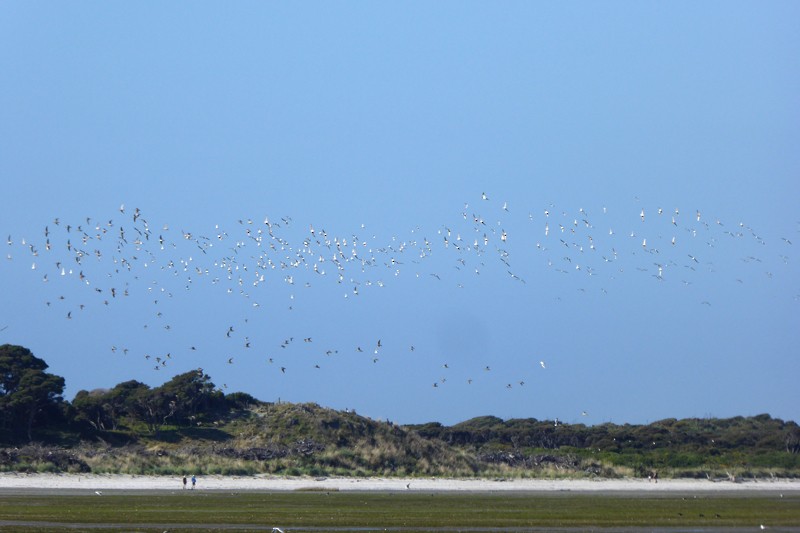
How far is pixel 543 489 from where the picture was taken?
233 ft

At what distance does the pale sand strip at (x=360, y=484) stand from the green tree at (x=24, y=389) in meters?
14.8

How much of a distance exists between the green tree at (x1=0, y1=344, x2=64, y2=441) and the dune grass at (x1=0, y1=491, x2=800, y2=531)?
24.5 meters

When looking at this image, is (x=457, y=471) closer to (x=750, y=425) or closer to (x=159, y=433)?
(x=159, y=433)

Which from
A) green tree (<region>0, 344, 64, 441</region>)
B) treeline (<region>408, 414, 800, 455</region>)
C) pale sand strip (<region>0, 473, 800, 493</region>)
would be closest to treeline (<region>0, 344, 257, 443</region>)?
green tree (<region>0, 344, 64, 441</region>)

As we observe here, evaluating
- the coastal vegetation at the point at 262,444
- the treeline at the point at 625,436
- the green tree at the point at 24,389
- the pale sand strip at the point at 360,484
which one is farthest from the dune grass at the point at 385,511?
the treeline at the point at 625,436

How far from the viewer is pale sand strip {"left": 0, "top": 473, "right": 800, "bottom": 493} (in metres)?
67.8

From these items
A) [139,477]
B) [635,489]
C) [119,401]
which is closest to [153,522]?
[139,477]

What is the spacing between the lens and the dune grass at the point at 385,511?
43.1 m

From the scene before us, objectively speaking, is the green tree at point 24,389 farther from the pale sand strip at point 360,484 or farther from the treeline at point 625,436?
the treeline at point 625,436

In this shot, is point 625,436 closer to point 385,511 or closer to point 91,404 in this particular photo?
point 91,404

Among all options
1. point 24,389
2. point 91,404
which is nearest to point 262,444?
point 91,404

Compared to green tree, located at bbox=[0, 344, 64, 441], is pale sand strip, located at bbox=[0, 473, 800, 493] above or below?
below

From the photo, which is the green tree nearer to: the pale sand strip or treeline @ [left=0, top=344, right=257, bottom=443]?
treeline @ [left=0, top=344, right=257, bottom=443]

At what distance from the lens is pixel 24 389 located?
8594cm
